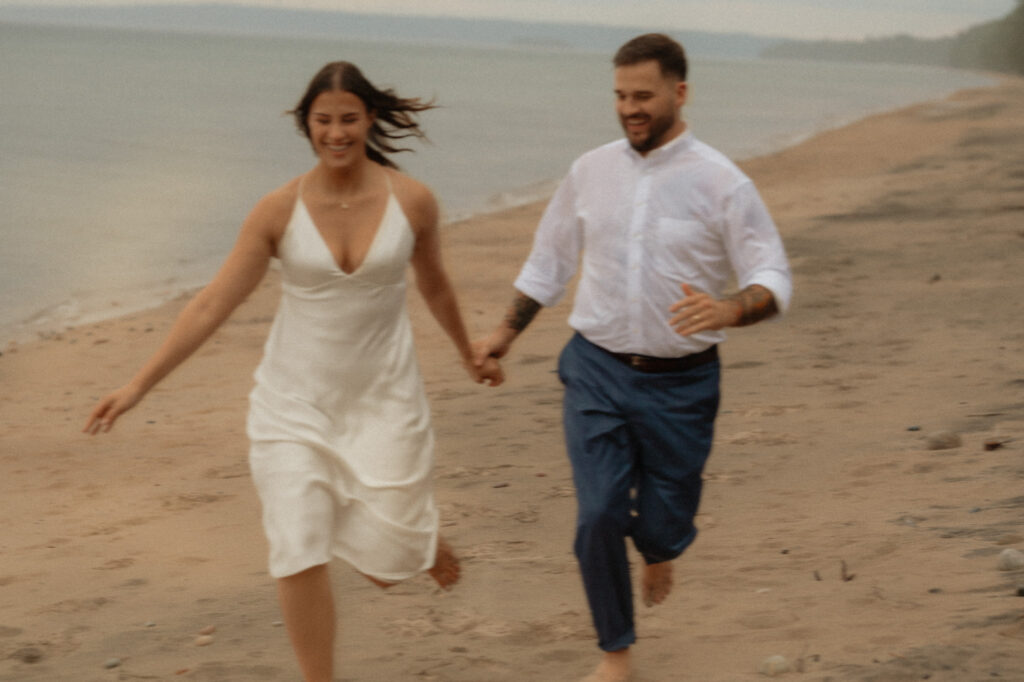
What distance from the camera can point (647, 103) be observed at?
4262mm

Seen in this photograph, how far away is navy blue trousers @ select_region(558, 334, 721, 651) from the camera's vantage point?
4.34 m

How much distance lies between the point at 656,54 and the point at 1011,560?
2195mm

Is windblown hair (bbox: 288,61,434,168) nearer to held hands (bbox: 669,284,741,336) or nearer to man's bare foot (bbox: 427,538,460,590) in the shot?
held hands (bbox: 669,284,741,336)

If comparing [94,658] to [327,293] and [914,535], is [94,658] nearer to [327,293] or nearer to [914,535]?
[327,293]

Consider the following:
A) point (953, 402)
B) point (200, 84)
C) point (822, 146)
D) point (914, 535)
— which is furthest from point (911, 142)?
point (200, 84)

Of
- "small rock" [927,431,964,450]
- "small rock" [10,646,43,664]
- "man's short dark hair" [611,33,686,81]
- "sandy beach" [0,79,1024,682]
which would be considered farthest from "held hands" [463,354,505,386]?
"small rock" [927,431,964,450]

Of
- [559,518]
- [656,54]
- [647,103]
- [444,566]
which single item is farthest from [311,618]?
[559,518]

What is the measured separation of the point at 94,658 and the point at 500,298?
29.1 ft

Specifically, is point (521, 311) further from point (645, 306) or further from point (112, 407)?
point (112, 407)

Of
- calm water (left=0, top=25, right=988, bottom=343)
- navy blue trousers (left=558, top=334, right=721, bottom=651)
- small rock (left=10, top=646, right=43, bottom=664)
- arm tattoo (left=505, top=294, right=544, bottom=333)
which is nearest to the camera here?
navy blue trousers (left=558, top=334, right=721, bottom=651)

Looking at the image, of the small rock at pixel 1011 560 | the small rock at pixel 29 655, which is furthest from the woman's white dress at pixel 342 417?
the small rock at pixel 1011 560

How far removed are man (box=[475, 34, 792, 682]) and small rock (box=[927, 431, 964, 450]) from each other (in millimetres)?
2736

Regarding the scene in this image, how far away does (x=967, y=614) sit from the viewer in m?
4.50

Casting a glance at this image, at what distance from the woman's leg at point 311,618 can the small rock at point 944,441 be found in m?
3.70
